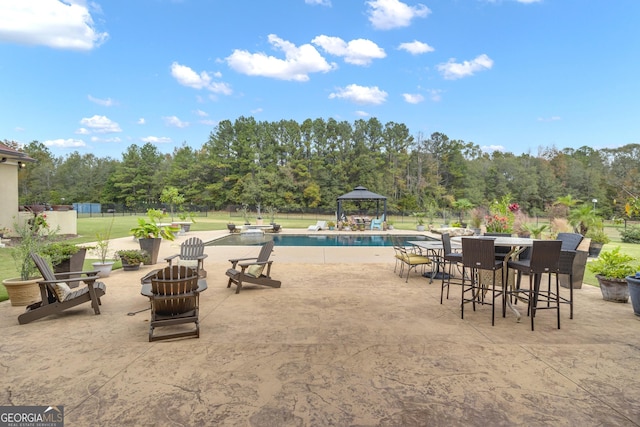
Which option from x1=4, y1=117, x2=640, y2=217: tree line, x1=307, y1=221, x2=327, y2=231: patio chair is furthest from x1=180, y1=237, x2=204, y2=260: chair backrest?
x1=4, y1=117, x2=640, y2=217: tree line

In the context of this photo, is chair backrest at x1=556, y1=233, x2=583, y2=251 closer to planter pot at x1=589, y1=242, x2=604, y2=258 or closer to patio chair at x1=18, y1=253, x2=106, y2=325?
patio chair at x1=18, y1=253, x2=106, y2=325

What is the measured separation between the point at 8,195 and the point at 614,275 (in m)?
17.0

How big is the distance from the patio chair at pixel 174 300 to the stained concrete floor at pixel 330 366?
0.18 metres

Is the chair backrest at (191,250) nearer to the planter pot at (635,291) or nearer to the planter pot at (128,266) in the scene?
the planter pot at (128,266)

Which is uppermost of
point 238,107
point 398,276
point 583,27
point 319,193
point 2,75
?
point 238,107

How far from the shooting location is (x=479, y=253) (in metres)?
4.03

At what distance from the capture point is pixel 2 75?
784 inches

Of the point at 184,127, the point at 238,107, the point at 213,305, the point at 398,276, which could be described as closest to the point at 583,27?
the point at 398,276

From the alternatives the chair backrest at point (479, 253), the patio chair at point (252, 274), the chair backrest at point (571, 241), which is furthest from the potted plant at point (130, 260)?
the chair backrest at point (571, 241)

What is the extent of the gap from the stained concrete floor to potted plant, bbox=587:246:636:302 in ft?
0.95

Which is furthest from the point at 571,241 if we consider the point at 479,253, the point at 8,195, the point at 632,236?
the point at 8,195

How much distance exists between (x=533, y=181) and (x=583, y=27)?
30.2 metres

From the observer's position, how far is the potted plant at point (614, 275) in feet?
16.3

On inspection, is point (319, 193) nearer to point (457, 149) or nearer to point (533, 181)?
point (457, 149)
